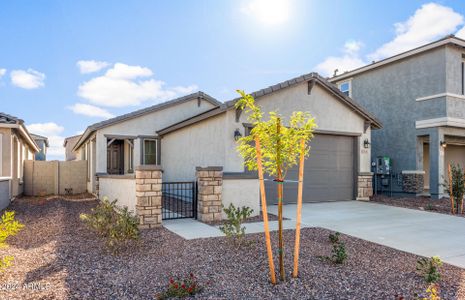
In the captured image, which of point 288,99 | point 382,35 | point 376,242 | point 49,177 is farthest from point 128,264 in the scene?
point 49,177

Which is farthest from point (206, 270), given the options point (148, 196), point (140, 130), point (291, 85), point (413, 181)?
point (413, 181)

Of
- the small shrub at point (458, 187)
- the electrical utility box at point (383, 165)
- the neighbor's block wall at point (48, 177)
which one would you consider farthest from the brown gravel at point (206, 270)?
the neighbor's block wall at point (48, 177)

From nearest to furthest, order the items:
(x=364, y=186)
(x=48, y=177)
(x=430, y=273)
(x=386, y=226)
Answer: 1. (x=430, y=273)
2. (x=386, y=226)
3. (x=364, y=186)
4. (x=48, y=177)

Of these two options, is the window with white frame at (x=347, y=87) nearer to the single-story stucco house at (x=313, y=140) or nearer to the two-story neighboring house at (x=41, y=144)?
the single-story stucco house at (x=313, y=140)

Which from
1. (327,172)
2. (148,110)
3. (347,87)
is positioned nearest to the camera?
(327,172)

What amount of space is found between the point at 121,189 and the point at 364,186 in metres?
8.89

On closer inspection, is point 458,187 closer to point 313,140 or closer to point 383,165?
point 313,140

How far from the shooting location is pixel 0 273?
4.62 m

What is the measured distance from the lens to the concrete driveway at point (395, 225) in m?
6.23

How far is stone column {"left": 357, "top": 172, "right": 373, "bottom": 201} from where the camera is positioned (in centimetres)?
1277

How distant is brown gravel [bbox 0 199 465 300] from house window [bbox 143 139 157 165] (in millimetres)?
8605

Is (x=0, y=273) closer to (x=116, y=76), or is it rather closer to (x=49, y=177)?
(x=49, y=177)

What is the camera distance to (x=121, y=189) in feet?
32.0

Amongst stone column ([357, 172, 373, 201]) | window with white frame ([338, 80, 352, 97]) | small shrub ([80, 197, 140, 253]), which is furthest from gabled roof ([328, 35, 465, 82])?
small shrub ([80, 197, 140, 253])
